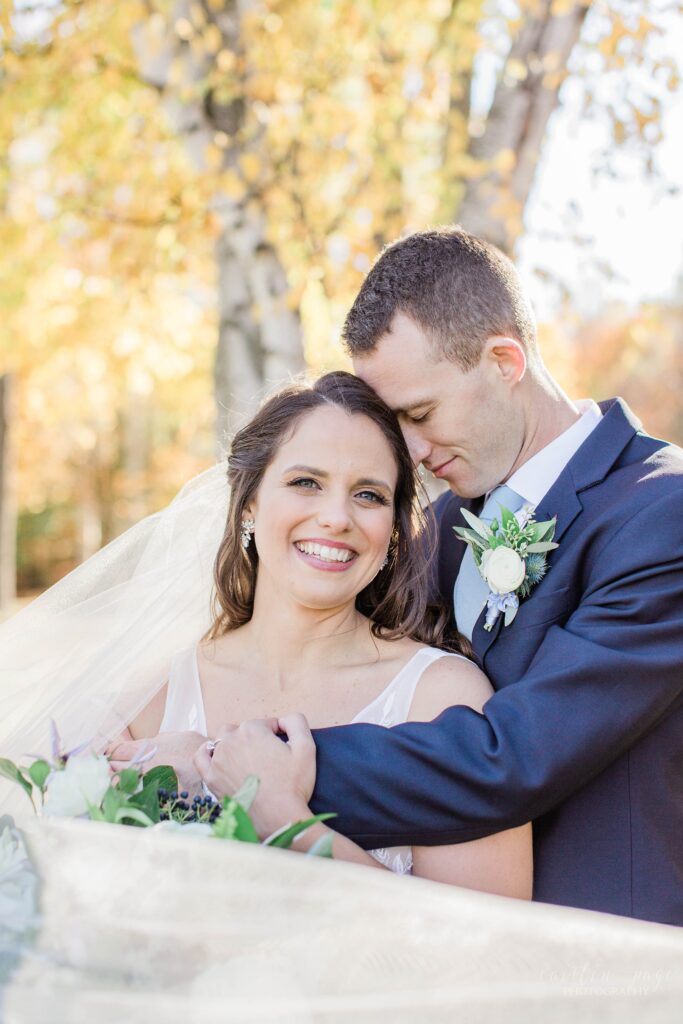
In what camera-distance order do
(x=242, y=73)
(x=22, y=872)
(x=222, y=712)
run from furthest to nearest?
(x=242, y=73) → (x=222, y=712) → (x=22, y=872)

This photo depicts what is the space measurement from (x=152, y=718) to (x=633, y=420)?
1535 mm

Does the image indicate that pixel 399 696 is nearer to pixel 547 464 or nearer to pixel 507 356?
pixel 547 464

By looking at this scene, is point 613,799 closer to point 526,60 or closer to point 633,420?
point 633,420

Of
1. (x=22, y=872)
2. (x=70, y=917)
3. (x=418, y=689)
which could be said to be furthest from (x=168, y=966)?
(x=418, y=689)

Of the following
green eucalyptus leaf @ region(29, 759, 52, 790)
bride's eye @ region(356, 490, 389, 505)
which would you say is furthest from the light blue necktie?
green eucalyptus leaf @ region(29, 759, 52, 790)

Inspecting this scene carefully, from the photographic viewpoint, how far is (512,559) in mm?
2719

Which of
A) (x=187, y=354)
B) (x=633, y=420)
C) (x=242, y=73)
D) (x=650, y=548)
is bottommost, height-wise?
(x=187, y=354)

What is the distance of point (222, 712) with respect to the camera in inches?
119

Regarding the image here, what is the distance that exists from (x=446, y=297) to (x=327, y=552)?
84 cm

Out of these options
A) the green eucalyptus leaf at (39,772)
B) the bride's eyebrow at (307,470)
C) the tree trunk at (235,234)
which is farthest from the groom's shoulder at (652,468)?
the tree trunk at (235,234)

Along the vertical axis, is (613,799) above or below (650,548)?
below

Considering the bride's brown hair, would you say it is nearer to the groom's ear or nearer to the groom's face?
the groom's face

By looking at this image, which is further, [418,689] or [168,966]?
[418,689]

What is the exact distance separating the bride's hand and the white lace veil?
0.44 metres
